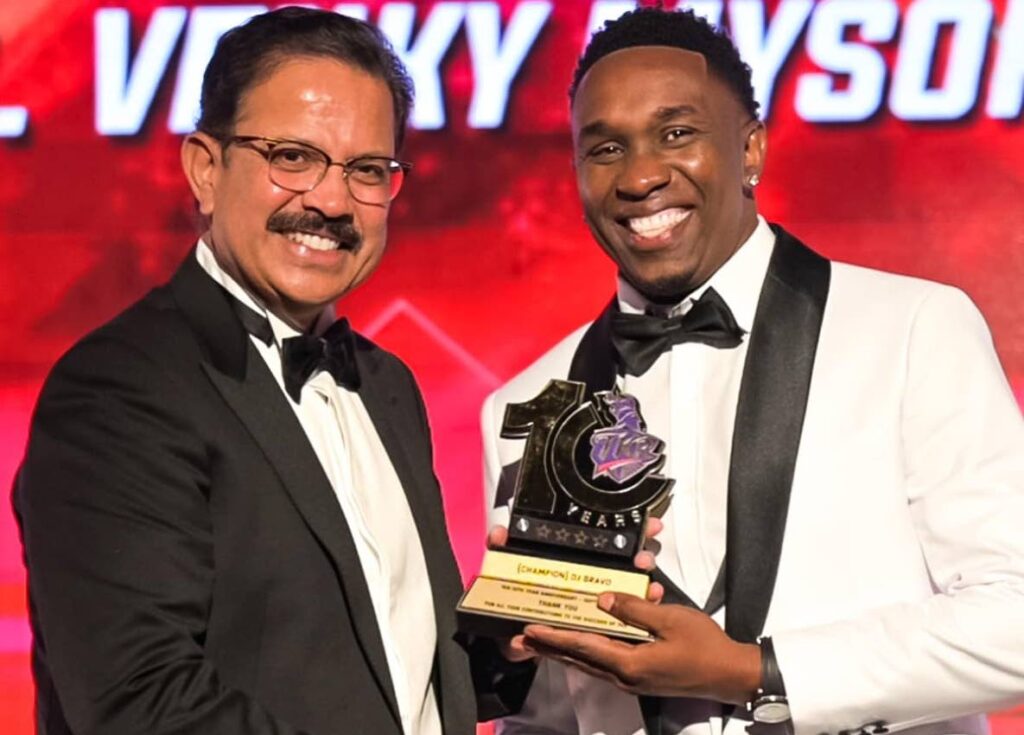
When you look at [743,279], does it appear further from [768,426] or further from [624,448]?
[624,448]

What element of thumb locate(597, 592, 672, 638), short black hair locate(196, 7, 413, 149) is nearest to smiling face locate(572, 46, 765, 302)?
short black hair locate(196, 7, 413, 149)

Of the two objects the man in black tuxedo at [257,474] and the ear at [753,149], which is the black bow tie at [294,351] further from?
the ear at [753,149]

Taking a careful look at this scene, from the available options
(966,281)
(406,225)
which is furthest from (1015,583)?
(406,225)

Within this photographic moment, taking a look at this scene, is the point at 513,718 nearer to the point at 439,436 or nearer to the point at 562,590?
the point at 562,590

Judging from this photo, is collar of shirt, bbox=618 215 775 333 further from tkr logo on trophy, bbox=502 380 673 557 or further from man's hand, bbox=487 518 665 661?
man's hand, bbox=487 518 665 661

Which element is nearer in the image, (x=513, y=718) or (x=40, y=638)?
(x=40, y=638)

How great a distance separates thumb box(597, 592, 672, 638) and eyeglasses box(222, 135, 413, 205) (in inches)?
Answer: 30.8

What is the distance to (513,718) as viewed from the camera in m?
2.98

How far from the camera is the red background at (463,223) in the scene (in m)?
4.33

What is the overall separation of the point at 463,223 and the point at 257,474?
2142mm

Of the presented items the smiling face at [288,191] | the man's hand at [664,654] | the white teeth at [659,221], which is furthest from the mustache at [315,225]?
the man's hand at [664,654]

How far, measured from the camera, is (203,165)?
2.67 m

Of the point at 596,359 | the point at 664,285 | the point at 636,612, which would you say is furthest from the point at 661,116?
the point at 636,612

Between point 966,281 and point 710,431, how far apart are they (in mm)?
1817
